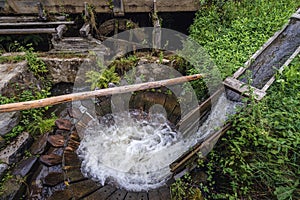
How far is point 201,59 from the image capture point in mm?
4559

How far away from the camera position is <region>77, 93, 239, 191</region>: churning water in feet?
11.4

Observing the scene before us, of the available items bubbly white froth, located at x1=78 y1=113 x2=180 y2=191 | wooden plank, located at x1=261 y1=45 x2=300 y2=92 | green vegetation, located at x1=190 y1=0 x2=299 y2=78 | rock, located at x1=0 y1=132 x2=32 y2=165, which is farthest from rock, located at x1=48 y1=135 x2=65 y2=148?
wooden plank, located at x1=261 y1=45 x2=300 y2=92

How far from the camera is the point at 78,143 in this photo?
11.7 feet

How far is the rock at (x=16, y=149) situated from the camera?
165 inches

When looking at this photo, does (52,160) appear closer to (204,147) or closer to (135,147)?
(135,147)

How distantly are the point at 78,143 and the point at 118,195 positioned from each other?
115 cm

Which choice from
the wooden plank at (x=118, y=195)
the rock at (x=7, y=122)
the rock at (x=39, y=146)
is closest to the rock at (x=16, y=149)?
the rock at (x=39, y=146)

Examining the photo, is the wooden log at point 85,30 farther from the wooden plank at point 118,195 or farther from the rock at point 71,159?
A: the wooden plank at point 118,195

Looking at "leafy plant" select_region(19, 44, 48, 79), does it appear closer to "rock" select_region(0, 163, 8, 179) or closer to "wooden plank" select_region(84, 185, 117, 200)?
"rock" select_region(0, 163, 8, 179)

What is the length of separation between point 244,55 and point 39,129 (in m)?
4.79

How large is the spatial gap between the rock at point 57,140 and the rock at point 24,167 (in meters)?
0.88

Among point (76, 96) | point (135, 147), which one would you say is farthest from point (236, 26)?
point (76, 96)

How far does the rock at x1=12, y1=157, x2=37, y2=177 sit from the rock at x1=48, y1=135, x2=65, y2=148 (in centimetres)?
88

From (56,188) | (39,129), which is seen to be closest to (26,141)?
(39,129)
